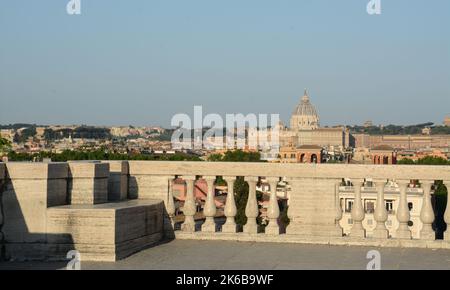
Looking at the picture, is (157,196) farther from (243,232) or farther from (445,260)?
(445,260)

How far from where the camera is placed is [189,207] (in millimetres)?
11328

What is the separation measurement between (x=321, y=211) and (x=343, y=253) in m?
1.07

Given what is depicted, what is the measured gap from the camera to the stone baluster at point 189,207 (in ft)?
37.2

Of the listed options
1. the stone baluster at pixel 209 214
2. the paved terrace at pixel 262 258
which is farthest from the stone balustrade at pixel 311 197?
the paved terrace at pixel 262 258

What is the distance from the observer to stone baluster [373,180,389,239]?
10.6 m

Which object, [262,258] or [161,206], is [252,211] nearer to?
[161,206]

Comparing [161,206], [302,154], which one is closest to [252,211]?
[161,206]

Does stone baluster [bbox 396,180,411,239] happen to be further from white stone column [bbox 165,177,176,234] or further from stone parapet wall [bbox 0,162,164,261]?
stone parapet wall [bbox 0,162,164,261]

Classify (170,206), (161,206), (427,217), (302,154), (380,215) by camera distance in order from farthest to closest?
(302,154), (170,206), (161,206), (380,215), (427,217)

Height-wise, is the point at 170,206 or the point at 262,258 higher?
the point at 170,206

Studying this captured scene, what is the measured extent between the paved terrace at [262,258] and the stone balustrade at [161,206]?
296 mm

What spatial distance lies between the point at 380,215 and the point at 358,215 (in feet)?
0.95

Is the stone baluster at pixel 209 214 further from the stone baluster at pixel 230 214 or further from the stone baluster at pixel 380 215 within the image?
the stone baluster at pixel 380 215

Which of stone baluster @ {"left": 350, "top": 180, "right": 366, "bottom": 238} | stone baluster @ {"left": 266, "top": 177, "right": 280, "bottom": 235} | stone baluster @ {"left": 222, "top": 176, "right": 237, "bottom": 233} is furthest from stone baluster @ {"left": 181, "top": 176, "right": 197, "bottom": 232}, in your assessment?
stone baluster @ {"left": 350, "top": 180, "right": 366, "bottom": 238}
